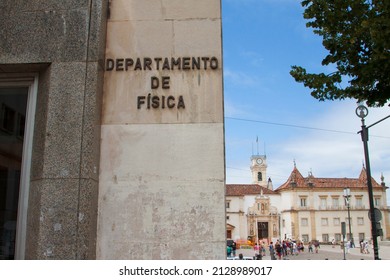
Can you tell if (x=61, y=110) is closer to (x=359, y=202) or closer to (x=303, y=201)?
(x=303, y=201)

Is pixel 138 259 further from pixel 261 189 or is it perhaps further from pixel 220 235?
pixel 261 189

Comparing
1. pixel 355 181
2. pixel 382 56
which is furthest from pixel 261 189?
pixel 382 56

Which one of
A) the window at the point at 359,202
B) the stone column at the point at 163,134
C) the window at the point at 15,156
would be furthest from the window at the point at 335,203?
the window at the point at 15,156

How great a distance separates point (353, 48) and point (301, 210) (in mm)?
87588

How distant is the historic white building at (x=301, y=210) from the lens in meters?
92.2

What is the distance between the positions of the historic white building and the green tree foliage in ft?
273

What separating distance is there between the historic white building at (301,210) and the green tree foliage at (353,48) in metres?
83.1

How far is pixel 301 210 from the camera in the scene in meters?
92.9

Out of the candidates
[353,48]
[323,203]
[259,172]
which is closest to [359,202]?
[323,203]

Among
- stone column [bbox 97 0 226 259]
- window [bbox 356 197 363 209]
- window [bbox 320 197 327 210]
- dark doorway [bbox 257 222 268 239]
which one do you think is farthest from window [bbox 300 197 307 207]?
stone column [bbox 97 0 226 259]

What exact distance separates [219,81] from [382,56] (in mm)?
4411

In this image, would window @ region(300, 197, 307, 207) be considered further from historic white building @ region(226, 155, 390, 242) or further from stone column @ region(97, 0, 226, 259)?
stone column @ region(97, 0, 226, 259)

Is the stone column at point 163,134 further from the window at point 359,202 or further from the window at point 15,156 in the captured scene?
the window at point 359,202

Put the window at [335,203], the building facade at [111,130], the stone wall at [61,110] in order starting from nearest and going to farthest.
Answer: the stone wall at [61,110] → the building facade at [111,130] → the window at [335,203]
